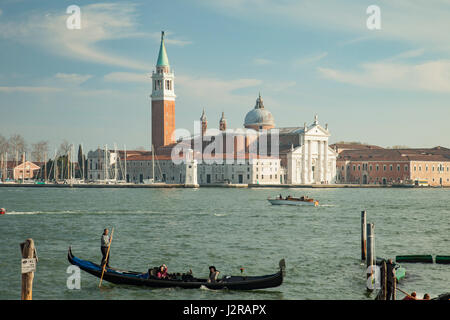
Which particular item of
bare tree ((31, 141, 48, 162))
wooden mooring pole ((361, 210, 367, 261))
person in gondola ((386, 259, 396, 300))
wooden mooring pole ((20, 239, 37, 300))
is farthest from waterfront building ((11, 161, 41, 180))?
wooden mooring pole ((20, 239, 37, 300))

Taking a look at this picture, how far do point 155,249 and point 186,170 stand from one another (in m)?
64.3

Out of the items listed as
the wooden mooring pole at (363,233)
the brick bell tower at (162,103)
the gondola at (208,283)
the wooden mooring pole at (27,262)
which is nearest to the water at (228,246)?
the gondola at (208,283)

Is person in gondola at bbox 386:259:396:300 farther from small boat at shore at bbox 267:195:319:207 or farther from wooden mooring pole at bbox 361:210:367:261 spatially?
small boat at shore at bbox 267:195:319:207

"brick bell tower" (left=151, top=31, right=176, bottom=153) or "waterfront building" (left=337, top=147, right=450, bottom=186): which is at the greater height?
"brick bell tower" (left=151, top=31, right=176, bottom=153)

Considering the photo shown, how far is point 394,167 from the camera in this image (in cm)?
8612

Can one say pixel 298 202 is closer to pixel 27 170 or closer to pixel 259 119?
pixel 259 119

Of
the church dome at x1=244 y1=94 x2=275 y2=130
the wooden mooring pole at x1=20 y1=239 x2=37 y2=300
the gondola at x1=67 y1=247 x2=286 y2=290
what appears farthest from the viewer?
the church dome at x1=244 y1=94 x2=275 y2=130

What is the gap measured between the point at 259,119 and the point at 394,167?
20100 mm

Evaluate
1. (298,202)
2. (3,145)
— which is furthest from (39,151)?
(298,202)

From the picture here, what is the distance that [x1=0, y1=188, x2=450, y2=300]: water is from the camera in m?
14.3

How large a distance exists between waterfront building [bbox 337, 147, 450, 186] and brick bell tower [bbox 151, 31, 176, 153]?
936 inches

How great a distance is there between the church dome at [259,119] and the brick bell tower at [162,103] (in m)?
11.0
